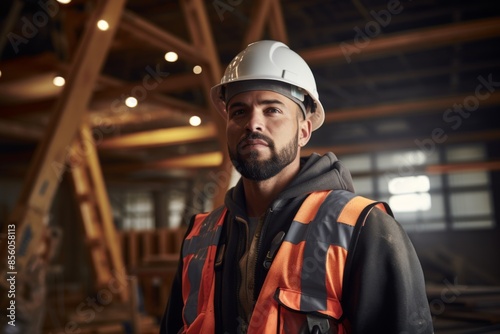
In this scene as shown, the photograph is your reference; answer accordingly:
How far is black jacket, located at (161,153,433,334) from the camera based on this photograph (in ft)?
5.92

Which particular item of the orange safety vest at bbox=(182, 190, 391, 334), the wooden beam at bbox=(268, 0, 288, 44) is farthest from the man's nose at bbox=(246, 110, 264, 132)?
the wooden beam at bbox=(268, 0, 288, 44)

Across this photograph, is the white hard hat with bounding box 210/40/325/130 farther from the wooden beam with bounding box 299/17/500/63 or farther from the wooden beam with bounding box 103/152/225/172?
the wooden beam with bounding box 103/152/225/172

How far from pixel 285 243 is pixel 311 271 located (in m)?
0.14

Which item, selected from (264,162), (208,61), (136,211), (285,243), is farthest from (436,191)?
(285,243)

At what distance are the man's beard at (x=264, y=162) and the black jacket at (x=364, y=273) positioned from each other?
83mm

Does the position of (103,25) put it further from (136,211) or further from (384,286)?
(136,211)

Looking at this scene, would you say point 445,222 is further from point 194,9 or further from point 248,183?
point 248,183

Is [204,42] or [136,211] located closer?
[204,42]

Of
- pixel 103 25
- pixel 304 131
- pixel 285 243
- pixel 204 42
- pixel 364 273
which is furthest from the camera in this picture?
pixel 204 42

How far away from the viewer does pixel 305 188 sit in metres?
2.11

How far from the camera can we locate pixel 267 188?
224 centimetres

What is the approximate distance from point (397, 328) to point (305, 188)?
1.94ft

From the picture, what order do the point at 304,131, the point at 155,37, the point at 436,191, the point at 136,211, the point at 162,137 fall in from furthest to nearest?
the point at 136,211
the point at 436,191
the point at 162,137
the point at 155,37
the point at 304,131

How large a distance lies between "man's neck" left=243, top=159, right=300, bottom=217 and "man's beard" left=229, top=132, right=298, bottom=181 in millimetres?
52
